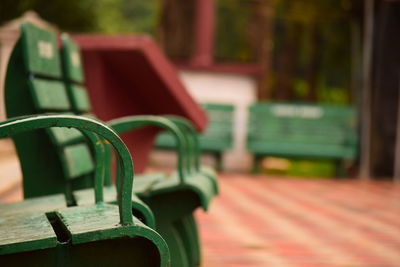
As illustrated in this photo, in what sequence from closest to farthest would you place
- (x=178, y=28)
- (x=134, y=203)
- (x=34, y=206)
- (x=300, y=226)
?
1. (x=134, y=203)
2. (x=34, y=206)
3. (x=300, y=226)
4. (x=178, y=28)

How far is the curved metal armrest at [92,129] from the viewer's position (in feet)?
4.79

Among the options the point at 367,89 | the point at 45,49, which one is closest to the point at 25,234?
the point at 45,49

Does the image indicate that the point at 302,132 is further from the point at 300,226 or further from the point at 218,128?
the point at 300,226

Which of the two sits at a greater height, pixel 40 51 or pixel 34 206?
pixel 40 51

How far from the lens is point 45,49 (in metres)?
→ 2.70

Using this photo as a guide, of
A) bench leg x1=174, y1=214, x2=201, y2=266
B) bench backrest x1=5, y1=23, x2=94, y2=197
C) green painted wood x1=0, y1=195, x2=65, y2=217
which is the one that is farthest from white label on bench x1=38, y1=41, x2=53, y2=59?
bench leg x1=174, y1=214, x2=201, y2=266

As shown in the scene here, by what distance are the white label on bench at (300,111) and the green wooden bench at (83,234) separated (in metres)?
7.05

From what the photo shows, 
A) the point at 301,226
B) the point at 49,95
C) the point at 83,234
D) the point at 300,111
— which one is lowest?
the point at 301,226

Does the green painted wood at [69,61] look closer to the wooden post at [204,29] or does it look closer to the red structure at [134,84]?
the red structure at [134,84]

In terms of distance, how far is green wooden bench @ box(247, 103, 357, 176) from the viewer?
852 centimetres

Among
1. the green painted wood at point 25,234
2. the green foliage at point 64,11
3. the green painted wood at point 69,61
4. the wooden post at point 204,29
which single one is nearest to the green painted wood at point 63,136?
the green painted wood at point 69,61

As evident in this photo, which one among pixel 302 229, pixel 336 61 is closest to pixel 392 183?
pixel 302 229

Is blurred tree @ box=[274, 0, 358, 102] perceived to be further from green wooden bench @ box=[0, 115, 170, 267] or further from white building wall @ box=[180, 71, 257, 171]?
green wooden bench @ box=[0, 115, 170, 267]

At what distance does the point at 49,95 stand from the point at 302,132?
21.1 ft
